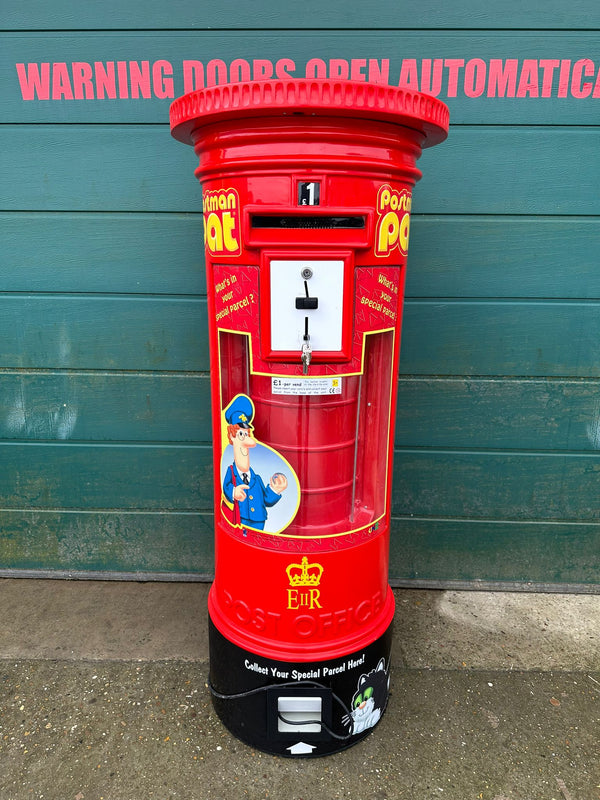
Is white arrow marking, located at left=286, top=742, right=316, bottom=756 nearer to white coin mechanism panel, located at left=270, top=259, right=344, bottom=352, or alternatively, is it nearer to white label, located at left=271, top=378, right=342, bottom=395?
white label, located at left=271, top=378, right=342, bottom=395

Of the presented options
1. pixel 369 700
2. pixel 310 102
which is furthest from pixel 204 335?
pixel 369 700

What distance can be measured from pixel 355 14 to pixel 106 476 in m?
2.62

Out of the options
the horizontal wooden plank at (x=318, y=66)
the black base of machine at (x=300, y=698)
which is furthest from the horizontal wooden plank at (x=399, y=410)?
the horizontal wooden plank at (x=318, y=66)

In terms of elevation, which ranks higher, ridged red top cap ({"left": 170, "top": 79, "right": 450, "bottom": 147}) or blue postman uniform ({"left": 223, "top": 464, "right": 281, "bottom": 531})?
ridged red top cap ({"left": 170, "top": 79, "right": 450, "bottom": 147})

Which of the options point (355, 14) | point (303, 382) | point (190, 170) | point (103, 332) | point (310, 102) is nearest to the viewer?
point (310, 102)

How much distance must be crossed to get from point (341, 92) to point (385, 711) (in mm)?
2351

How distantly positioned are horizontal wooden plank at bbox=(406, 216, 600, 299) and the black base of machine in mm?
1685

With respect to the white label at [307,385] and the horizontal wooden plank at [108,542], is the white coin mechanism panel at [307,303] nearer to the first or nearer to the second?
the white label at [307,385]

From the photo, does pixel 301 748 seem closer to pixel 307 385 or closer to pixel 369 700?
pixel 369 700

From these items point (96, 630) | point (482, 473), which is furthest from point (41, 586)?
point (482, 473)

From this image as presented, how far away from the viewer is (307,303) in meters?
1.69

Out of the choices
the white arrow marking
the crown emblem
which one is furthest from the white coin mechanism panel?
the white arrow marking

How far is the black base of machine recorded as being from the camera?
2.05m

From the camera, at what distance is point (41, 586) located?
10.4 feet
